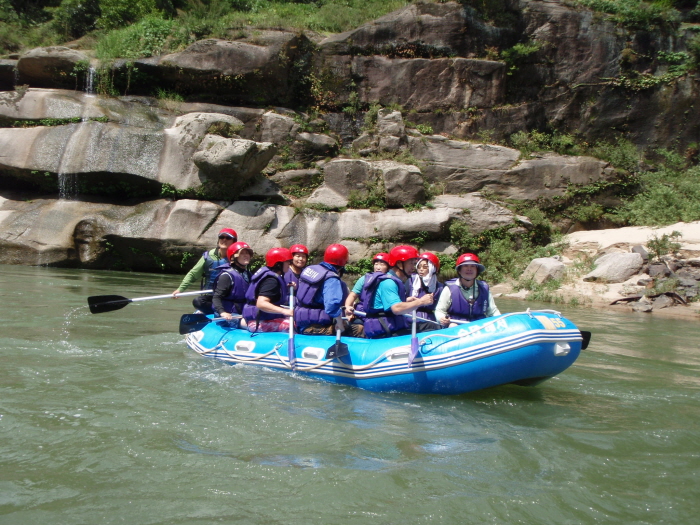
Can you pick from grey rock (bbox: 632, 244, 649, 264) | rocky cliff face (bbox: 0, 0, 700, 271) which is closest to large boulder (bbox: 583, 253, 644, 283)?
grey rock (bbox: 632, 244, 649, 264)

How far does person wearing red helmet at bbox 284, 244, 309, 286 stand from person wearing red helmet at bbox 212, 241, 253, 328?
747mm

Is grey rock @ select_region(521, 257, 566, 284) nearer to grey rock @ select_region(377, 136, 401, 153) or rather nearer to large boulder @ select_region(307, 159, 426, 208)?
large boulder @ select_region(307, 159, 426, 208)

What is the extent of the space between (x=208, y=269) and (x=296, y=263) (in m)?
1.91

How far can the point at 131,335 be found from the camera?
7414mm

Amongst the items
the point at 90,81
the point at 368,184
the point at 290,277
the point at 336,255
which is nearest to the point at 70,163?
the point at 90,81

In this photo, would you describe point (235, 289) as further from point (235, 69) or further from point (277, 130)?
point (235, 69)

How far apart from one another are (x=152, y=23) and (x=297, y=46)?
4.88 m

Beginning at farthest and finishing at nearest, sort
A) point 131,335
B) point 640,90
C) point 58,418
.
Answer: point 640,90 < point 131,335 < point 58,418

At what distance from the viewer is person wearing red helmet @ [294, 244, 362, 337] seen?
18.1ft

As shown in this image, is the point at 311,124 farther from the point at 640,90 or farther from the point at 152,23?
the point at 640,90

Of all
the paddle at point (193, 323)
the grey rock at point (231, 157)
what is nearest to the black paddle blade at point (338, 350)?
the paddle at point (193, 323)

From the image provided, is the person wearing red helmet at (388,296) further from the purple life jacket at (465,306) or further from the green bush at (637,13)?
the green bush at (637,13)

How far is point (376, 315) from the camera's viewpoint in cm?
555

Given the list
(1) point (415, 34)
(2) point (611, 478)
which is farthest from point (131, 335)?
(1) point (415, 34)
